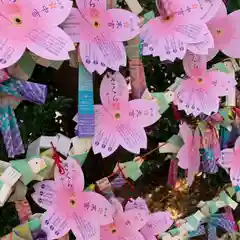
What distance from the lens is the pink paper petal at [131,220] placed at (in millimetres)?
719

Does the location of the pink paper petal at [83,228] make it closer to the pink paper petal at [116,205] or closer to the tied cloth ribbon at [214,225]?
the pink paper petal at [116,205]

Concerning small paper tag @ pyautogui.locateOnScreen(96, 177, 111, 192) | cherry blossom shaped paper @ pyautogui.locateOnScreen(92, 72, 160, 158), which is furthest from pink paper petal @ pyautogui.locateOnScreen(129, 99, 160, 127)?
small paper tag @ pyautogui.locateOnScreen(96, 177, 111, 192)

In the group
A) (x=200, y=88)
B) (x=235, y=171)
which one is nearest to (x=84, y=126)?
(x=200, y=88)

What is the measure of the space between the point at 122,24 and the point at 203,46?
0.16 metres

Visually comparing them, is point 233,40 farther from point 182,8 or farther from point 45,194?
point 45,194

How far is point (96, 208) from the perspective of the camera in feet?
2.20

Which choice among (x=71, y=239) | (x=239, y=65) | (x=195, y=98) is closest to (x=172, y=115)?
(x=195, y=98)

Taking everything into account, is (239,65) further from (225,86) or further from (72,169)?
(72,169)

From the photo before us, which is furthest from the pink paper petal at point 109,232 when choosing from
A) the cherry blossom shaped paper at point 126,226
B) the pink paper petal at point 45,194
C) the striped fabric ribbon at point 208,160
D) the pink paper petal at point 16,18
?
the pink paper petal at point 16,18

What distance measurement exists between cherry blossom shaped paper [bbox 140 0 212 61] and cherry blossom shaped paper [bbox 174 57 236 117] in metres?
0.05

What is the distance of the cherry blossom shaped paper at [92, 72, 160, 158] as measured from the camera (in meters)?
0.68

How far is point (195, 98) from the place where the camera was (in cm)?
78

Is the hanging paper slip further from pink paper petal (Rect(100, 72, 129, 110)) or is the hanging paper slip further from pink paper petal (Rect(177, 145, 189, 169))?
pink paper petal (Rect(177, 145, 189, 169))

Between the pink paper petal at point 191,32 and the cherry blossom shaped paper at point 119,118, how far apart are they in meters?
0.12
